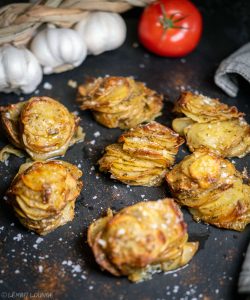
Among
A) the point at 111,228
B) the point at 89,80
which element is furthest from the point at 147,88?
the point at 111,228

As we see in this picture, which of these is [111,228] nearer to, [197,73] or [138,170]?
[138,170]


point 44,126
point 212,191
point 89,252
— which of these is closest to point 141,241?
point 89,252

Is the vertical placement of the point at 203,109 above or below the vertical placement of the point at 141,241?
above

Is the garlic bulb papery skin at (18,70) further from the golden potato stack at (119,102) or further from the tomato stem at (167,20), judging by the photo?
the tomato stem at (167,20)

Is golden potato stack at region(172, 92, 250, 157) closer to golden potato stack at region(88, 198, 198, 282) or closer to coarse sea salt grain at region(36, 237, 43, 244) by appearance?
golden potato stack at region(88, 198, 198, 282)

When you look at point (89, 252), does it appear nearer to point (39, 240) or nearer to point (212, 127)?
point (39, 240)

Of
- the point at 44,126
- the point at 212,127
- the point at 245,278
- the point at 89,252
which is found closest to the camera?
the point at 245,278

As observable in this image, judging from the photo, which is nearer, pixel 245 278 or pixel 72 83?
pixel 245 278

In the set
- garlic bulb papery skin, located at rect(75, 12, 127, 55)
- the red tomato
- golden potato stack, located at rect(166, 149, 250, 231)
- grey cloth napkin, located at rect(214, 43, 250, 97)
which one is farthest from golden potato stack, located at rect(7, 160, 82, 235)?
the red tomato
